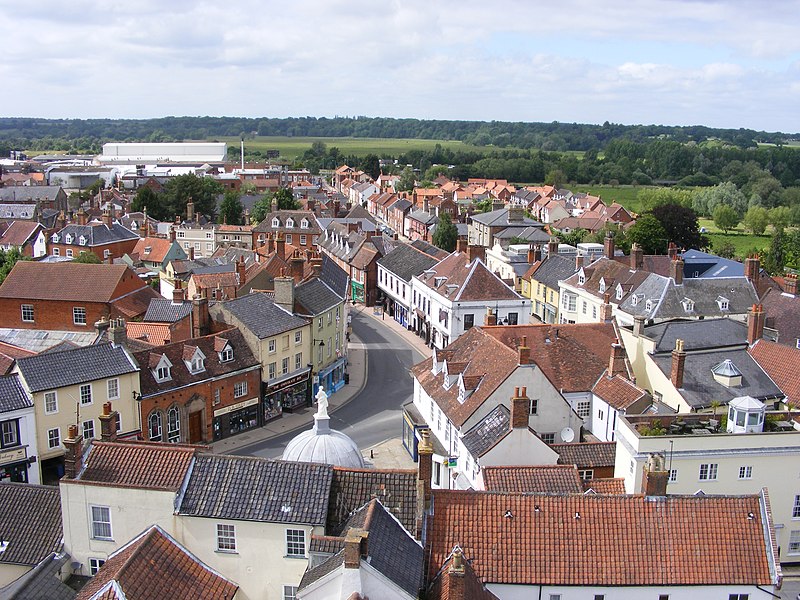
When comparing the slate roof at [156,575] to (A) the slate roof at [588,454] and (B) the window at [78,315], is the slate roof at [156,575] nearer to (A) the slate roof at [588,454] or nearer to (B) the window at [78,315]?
(A) the slate roof at [588,454]

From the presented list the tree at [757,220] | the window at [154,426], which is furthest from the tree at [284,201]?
the window at [154,426]

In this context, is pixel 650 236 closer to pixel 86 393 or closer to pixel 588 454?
pixel 588 454

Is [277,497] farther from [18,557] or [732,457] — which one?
[732,457]

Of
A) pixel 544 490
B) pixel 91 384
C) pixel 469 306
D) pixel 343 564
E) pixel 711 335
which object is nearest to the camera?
pixel 343 564

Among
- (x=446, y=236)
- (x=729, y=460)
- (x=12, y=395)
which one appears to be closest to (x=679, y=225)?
(x=446, y=236)

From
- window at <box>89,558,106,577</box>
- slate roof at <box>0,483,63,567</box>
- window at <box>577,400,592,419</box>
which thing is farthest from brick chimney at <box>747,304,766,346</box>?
slate roof at <box>0,483,63,567</box>

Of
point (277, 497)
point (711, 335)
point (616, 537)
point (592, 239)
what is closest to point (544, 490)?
point (616, 537)
